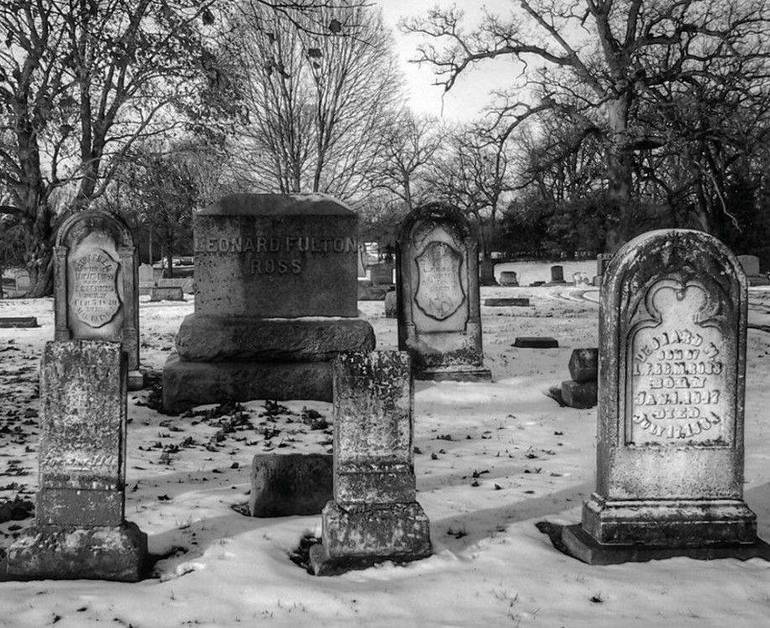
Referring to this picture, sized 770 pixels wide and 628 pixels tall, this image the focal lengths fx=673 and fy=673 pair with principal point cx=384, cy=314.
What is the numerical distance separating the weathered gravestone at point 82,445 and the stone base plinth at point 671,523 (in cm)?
256

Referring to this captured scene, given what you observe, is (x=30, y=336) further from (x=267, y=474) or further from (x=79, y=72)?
(x=267, y=474)

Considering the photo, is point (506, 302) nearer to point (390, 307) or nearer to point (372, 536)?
point (390, 307)

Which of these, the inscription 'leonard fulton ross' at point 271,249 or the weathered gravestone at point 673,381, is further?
the inscription 'leonard fulton ross' at point 271,249

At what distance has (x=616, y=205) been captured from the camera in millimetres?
15227

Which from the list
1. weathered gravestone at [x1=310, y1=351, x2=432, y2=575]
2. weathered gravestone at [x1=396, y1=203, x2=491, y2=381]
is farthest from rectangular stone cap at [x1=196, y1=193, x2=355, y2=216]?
weathered gravestone at [x1=310, y1=351, x2=432, y2=575]

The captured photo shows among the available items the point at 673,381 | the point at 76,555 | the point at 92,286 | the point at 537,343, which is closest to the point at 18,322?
the point at 92,286

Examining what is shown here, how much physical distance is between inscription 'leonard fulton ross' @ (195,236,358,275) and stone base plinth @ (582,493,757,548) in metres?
4.60

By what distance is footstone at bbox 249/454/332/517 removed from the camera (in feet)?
14.0

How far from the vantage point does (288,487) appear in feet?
14.2

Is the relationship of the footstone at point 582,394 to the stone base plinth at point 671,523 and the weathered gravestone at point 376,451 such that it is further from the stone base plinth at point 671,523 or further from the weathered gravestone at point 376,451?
the weathered gravestone at point 376,451

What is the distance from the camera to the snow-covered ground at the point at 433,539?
10.0 feet

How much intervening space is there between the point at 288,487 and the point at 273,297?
3647mm

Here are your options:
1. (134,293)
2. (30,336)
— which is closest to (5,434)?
(134,293)

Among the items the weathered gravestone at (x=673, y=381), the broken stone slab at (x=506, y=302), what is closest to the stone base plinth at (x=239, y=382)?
the weathered gravestone at (x=673, y=381)
